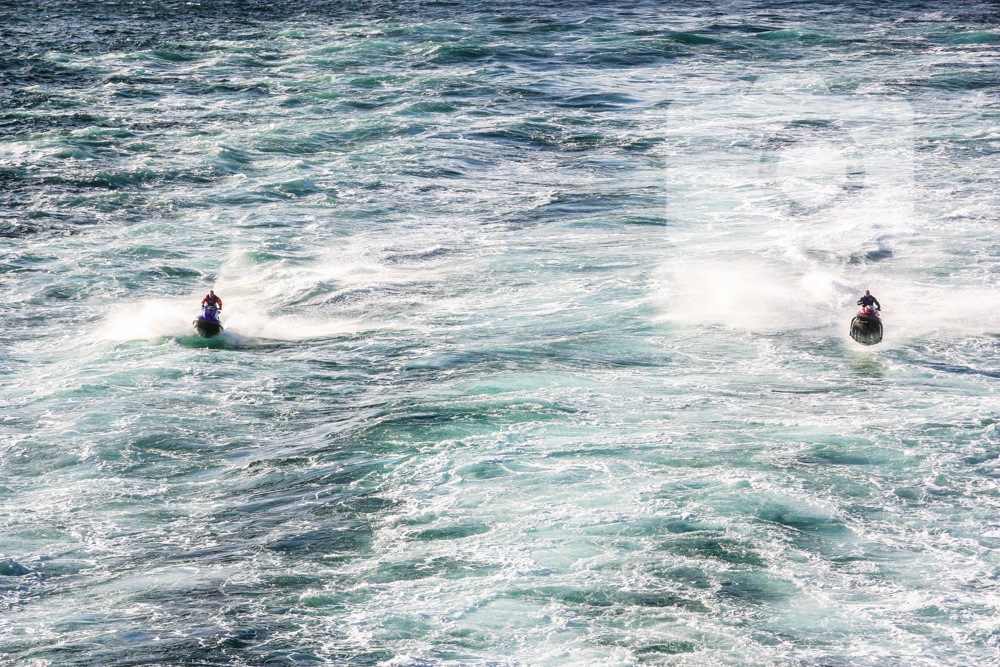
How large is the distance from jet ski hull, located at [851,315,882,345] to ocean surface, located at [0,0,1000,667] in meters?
0.50

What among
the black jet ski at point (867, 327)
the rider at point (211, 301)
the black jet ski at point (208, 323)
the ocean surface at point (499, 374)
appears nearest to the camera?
the ocean surface at point (499, 374)

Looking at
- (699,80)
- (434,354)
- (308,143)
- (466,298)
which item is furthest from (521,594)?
(699,80)

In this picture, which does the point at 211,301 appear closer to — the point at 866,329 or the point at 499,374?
the point at 499,374

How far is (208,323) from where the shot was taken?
2573cm

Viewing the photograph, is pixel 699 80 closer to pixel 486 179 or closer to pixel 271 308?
pixel 486 179

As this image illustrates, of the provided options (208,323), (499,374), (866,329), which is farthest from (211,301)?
(866,329)

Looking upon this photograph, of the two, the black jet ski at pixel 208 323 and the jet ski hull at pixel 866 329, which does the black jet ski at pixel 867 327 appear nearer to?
the jet ski hull at pixel 866 329

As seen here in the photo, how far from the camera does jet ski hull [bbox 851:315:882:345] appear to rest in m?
24.5

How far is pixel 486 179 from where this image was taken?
1565 inches

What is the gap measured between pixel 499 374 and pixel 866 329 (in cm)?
777

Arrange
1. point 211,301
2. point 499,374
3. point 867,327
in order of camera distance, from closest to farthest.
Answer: point 499,374 < point 867,327 < point 211,301

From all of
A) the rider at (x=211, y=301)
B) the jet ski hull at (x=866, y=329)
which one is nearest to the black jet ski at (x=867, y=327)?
the jet ski hull at (x=866, y=329)

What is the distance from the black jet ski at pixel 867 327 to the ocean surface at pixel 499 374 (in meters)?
0.50

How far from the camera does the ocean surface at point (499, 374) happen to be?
16.3 metres
